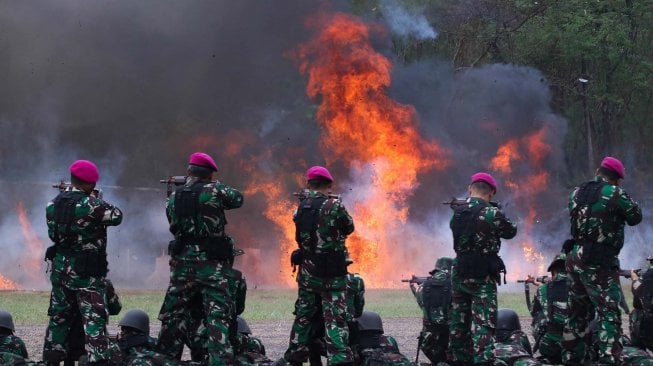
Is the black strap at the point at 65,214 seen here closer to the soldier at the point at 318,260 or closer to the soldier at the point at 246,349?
the soldier at the point at 246,349

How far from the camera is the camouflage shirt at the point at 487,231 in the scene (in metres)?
10.0

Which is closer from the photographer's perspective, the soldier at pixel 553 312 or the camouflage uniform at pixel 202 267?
the camouflage uniform at pixel 202 267

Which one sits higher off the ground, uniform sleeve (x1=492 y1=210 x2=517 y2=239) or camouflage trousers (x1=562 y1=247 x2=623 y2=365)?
uniform sleeve (x1=492 y1=210 x2=517 y2=239)

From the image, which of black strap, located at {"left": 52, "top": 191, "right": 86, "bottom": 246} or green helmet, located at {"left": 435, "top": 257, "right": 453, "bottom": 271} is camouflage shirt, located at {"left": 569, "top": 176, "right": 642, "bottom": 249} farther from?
black strap, located at {"left": 52, "top": 191, "right": 86, "bottom": 246}

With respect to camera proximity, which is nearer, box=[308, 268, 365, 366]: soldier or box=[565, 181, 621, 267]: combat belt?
box=[565, 181, 621, 267]: combat belt

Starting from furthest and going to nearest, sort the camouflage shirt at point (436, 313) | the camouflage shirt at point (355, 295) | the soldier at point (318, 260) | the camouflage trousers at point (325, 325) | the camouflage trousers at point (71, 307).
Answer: the camouflage shirt at point (436, 313) → the camouflage shirt at point (355, 295) → the soldier at point (318, 260) → the camouflage trousers at point (325, 325) → the camouflage trousers at point (71, 307)

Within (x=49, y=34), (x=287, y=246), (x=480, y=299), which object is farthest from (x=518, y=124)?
(x=480, y=299)

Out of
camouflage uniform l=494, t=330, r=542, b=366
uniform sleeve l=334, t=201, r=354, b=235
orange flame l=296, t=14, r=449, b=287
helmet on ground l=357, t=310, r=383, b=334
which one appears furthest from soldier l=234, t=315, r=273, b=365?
orange flame l=296, t=14, r=449, b=287

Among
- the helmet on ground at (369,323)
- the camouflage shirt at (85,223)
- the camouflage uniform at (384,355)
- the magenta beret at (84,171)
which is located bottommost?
the camouflage uniform at (384,355)

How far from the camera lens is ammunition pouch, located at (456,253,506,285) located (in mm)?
10039

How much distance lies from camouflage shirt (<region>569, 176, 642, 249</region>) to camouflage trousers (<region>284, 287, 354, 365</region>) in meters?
2.44

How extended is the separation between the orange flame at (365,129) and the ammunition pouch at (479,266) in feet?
46.3

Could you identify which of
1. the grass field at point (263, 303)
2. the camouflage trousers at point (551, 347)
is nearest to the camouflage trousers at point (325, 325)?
the camouflage trousers at point (551, 347)

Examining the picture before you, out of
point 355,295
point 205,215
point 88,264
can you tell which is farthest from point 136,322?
point 355,295
